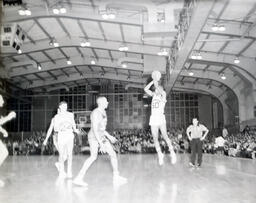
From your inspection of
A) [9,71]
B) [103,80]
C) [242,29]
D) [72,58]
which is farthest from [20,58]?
[242,29]

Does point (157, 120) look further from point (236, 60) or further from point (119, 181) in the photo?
point (236, 60)

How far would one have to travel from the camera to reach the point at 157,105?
22.8ft

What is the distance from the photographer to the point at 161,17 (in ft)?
49.1

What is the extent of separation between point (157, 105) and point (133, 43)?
15.4 metres

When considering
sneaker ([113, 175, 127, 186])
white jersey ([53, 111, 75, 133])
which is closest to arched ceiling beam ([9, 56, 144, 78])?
white jersey ([53, 111, 75, 133])

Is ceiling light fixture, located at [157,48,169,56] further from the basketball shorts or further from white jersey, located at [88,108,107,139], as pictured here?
white jersey, located at [88,108,107,139]

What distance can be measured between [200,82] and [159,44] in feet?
25.7

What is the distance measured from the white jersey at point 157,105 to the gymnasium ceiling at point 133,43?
184 inches

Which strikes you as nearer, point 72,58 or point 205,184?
point 205,184

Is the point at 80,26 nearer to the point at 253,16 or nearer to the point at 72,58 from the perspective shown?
the point at 72,58

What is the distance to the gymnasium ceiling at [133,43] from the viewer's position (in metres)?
14.8

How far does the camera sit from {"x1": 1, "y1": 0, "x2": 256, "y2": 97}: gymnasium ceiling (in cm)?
1484

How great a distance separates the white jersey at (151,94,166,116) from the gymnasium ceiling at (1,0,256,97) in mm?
4673

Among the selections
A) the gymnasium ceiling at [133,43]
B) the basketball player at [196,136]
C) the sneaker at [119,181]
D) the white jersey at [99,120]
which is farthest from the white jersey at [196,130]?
the white jersey at [99,120]
